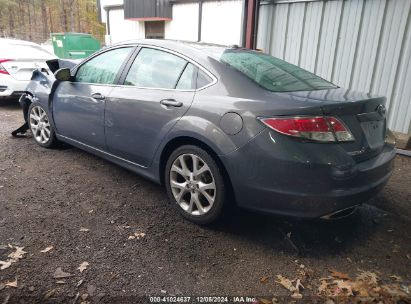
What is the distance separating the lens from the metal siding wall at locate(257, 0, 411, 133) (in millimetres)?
5297

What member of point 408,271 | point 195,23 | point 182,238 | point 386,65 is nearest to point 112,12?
point 195,23

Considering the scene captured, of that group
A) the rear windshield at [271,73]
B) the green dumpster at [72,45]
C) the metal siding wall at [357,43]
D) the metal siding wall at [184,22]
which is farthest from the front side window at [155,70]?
the green dumpster at [72,45]

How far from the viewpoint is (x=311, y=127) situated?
2.32m

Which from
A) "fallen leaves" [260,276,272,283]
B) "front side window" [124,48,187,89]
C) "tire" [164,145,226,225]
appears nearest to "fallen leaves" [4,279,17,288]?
"tire" [164,145,226,225]

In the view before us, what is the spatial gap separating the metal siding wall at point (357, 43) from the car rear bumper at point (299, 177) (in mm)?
3536

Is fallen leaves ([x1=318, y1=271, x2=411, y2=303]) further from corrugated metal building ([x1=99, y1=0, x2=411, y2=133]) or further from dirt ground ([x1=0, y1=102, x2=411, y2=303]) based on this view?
corrugated metal building ([x1=99, y1=0, x2=411, y2=133])

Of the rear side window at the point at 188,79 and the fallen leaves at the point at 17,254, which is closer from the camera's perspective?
the fallen leaves at the point at 17,254

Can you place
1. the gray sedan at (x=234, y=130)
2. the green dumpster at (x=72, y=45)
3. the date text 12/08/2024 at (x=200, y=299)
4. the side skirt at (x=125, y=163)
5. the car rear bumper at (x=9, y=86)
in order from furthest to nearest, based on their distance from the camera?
the green dumpster at (x=72, y=45) < the car rear bumper at (x=9, y=86) < the side skirt at (x=125, y=163) < the gray sedan at (x=234, y=130) < the date text 12/08/2024 at (x=200, y=299)

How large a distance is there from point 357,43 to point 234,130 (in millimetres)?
4288

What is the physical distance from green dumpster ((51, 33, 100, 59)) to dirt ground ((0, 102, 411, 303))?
12033 mm

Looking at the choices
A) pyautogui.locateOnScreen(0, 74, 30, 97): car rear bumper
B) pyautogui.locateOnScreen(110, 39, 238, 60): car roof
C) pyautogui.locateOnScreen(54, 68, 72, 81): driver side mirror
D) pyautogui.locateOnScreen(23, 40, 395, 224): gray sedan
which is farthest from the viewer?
pyautogui.locateOnScreen(0, 74, 30, 97): car rear bumper

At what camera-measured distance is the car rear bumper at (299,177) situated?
232 cm

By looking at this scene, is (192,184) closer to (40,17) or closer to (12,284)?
(12,284)

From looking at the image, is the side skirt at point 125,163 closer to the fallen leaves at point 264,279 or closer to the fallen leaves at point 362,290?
the fallen leaves at point 264,279
